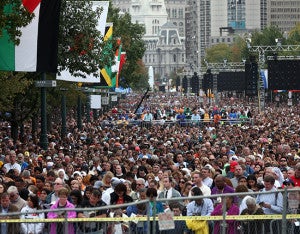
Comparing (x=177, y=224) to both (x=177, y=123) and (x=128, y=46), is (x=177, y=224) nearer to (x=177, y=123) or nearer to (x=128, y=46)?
(x=177, y=123)

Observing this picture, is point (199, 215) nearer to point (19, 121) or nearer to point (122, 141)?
point (122, 141)

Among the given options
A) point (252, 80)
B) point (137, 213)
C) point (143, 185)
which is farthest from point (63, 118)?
point (137, 213)

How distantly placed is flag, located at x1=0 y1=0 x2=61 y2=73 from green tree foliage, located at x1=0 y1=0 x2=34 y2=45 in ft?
4.16

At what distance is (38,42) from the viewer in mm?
30578

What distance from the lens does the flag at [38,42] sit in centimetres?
3031

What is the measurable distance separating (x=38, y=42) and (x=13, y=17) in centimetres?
274

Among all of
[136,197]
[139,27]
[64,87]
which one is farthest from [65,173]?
[139,27]

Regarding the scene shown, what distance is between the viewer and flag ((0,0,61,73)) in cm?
3031

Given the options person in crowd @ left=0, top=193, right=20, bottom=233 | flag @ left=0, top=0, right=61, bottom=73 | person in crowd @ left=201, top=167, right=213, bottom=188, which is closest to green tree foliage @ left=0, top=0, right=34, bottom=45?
flag @ left=0, top=0, right=61, bottom=73

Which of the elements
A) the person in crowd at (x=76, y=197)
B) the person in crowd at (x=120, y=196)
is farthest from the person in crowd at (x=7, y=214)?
the person in crowd at (x=120, y=196)

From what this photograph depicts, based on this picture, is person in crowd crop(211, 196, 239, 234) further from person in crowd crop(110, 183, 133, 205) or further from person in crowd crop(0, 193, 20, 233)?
person in crowd crop(110, 183, 133, 205)

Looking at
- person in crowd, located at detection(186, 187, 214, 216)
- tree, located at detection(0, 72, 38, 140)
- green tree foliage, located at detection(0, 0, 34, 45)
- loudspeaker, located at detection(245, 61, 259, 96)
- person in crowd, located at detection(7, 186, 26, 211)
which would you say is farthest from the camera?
loudspeaker, located at detection(245, 61, 259, 96)

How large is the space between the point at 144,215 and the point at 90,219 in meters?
0.76

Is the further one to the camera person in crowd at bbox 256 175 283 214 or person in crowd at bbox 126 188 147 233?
person in crowd at bbox 256 175 283 214
